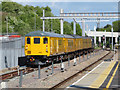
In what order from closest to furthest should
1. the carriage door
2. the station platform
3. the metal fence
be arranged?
the station platform, the carriage door, the metal fence

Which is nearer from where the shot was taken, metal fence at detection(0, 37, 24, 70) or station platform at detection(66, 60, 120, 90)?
station platform at detection(66, 60, 120, 90)

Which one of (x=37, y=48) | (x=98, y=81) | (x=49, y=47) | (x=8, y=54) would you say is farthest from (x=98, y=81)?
(x=8, y=54)

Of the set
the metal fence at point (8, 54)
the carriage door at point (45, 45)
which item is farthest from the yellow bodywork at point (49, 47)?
the metal fence at point (8, 54)

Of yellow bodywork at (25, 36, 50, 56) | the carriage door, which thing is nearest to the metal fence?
yellow bodywork at (25, 36, 50, 56)

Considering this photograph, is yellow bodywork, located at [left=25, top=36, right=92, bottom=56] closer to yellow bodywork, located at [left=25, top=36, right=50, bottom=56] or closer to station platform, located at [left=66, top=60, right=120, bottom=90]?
yellow bodywork, located at [left=25, top=36, right=50, bottom=56]

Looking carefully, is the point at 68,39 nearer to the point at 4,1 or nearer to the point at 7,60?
the point at 7,60

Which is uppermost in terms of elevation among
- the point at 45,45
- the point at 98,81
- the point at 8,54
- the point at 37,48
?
the point at 45,45

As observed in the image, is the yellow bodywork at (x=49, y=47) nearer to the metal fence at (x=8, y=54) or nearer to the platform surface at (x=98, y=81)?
the metal fence at (x=8, y=54)

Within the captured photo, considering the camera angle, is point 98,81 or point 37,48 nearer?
point 98,81

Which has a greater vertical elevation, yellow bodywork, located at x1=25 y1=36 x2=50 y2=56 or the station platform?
yellow bodywork, located at x1=25 y1=36 x2=50 y2=56

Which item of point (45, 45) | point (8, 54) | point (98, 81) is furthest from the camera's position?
point (8, 54)

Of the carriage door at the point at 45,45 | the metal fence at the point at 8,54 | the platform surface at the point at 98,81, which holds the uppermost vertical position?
the carriage door at the point at 45,45

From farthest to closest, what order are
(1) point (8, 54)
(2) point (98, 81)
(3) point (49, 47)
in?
(1) point (8, 54) → (3) point (49, 47) → (2) point (98, 81)

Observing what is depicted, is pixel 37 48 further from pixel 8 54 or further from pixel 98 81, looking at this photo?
pixel 98 81
